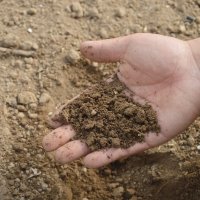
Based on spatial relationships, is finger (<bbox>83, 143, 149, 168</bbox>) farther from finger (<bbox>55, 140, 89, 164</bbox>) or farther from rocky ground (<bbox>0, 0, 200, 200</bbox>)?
rocky ground (<bbox>0, 0, 200, 200</bbox>)

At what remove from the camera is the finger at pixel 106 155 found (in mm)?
1789

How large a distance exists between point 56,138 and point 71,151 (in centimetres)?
9

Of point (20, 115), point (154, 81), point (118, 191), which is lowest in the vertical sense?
point (118, 191)

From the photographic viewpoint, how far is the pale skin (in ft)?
6.04

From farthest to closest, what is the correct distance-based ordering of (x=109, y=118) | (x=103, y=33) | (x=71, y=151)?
(x=103, y=33) < (x=109, y=118) < (x=71, y=151)

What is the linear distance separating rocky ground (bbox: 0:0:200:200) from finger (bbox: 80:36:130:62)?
0.28 meters

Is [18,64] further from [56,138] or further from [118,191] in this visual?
[118,191]

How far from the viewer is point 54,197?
1948 mm

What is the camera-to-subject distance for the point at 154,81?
6.43 ft

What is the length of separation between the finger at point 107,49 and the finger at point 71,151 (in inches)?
16.1

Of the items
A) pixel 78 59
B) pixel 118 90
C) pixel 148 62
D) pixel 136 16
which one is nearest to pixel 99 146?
pixel 118 90

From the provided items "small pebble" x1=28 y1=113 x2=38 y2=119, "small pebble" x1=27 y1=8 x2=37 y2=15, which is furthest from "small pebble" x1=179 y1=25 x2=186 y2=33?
"small pebble" x1=28 y1=113 x2=38 y2=119

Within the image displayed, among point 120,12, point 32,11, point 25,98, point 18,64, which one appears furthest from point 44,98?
point 120,12

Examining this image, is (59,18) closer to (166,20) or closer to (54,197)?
(166,20)
